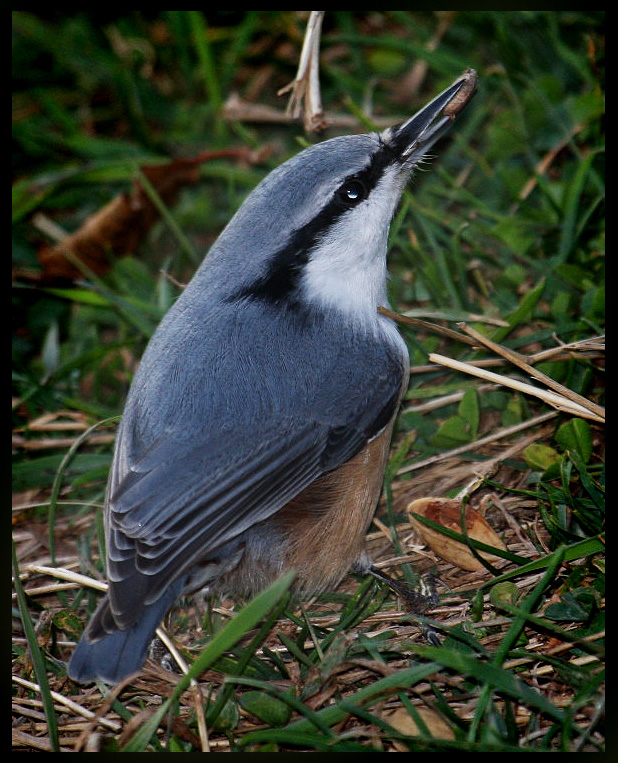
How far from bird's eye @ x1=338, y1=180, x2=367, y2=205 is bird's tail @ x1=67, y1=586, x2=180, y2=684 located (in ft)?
5.48

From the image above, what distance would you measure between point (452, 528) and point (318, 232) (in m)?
1.26

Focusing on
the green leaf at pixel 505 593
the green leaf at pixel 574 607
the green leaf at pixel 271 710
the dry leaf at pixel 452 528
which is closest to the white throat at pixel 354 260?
the dry leaf at pixel 452 528

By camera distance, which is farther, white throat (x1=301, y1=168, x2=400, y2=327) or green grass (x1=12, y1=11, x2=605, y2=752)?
white throat (x1=301, y1=168, x2=400, y2=327)

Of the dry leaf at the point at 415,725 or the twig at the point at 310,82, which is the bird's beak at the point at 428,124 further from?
the dry leaf at the point at 415,725

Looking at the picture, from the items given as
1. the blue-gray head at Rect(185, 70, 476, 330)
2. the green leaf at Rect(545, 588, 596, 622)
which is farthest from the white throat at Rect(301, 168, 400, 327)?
the green leaf at Rect(545, 588, 596, 622)

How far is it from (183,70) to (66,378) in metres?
2.41

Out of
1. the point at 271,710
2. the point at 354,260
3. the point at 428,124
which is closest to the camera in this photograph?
the point at 271,710

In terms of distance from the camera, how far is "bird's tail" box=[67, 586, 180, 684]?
2.69 metres

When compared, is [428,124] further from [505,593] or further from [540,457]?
[505,593]

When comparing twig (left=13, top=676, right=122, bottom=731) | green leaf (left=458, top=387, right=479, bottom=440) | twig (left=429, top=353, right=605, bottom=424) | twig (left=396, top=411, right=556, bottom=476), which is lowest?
twig (left=13, top=676, right=122, bottom=731)

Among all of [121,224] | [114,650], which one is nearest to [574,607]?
[114,650]

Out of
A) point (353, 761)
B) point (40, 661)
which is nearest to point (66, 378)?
point (40, 661)

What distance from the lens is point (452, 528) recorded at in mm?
3234

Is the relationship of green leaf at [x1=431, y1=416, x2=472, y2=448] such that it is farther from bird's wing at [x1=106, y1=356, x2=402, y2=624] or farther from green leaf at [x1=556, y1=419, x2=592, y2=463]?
bird's wing at [x1=106, y1=356, x2=402, y2=624]
